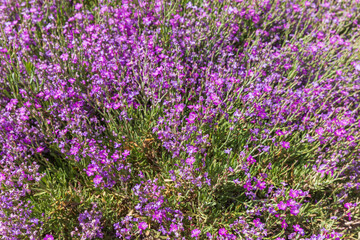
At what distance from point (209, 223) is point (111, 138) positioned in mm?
1466

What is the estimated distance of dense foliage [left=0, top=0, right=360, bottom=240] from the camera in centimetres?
284

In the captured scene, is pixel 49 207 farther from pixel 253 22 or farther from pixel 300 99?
pixel 253 22

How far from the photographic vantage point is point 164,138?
2.88 metres

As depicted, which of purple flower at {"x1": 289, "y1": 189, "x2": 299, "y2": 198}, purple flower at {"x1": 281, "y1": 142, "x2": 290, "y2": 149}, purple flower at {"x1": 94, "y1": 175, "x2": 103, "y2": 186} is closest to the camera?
purple flower at {"x1": 94, "y1": 175, "x2": 103, "y2": 186}

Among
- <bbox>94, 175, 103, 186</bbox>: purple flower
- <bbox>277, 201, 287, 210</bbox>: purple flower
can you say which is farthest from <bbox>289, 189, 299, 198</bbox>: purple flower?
<bbox>94, 175, 103, 186</bbox>: purple flower

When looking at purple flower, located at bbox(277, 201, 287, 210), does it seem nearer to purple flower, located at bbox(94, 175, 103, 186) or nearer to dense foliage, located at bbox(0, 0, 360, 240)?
dense foliage, located at bbox(0, 0, 360, 240)

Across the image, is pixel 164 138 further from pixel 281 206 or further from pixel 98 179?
pixel 281 206

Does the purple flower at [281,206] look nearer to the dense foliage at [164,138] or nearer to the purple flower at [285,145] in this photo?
the dense foliage at [164,138]

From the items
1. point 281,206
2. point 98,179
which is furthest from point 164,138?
point 281,206

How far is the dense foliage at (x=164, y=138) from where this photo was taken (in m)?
2.84

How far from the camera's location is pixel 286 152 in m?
3.41

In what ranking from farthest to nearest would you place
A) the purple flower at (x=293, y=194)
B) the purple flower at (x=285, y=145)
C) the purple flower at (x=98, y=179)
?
the purple flower at (x=285, y=145), the purple flower at (x=293, y=194), the purple flower at (x=98, y=179)

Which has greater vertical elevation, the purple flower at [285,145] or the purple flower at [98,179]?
the purple flower at [98,179]

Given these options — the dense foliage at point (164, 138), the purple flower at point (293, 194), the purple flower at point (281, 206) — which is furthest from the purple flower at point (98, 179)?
the purple flower at point (293, 194)
